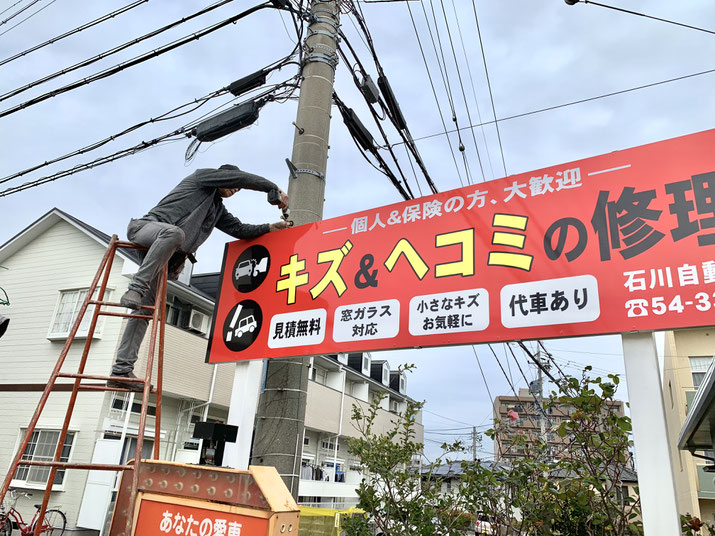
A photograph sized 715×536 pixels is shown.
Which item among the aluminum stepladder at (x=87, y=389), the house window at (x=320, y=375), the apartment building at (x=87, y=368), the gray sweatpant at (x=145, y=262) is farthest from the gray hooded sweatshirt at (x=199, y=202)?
the house window at (x=320, y=375)

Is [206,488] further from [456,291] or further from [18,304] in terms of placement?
[18,304]

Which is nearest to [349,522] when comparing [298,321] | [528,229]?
[298,321]

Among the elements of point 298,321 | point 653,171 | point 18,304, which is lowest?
point 298,321

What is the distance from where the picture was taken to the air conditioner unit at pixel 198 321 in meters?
15.7

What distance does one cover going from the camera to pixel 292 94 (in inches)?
295

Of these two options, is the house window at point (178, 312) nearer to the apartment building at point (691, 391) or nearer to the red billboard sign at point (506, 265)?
the red billboard sign at point (506, 265)

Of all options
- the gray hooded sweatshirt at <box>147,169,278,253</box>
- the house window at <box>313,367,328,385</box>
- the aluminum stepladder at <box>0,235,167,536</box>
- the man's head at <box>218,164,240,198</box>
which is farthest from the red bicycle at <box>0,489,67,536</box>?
the house window at <box>313,367,328,385</box>

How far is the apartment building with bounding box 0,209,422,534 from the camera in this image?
12.5 m

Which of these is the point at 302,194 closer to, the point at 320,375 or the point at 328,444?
the point at 320,375

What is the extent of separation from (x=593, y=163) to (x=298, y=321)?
2456 millimetres

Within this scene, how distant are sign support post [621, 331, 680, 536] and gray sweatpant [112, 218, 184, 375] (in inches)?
122

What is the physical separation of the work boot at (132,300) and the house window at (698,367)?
62.5ft

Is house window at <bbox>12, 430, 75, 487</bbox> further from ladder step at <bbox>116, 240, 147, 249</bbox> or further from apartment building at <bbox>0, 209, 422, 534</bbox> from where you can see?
ladder step at <bbox>116, 240, 147, 249</bbox>

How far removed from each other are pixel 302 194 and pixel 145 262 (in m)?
1.72
